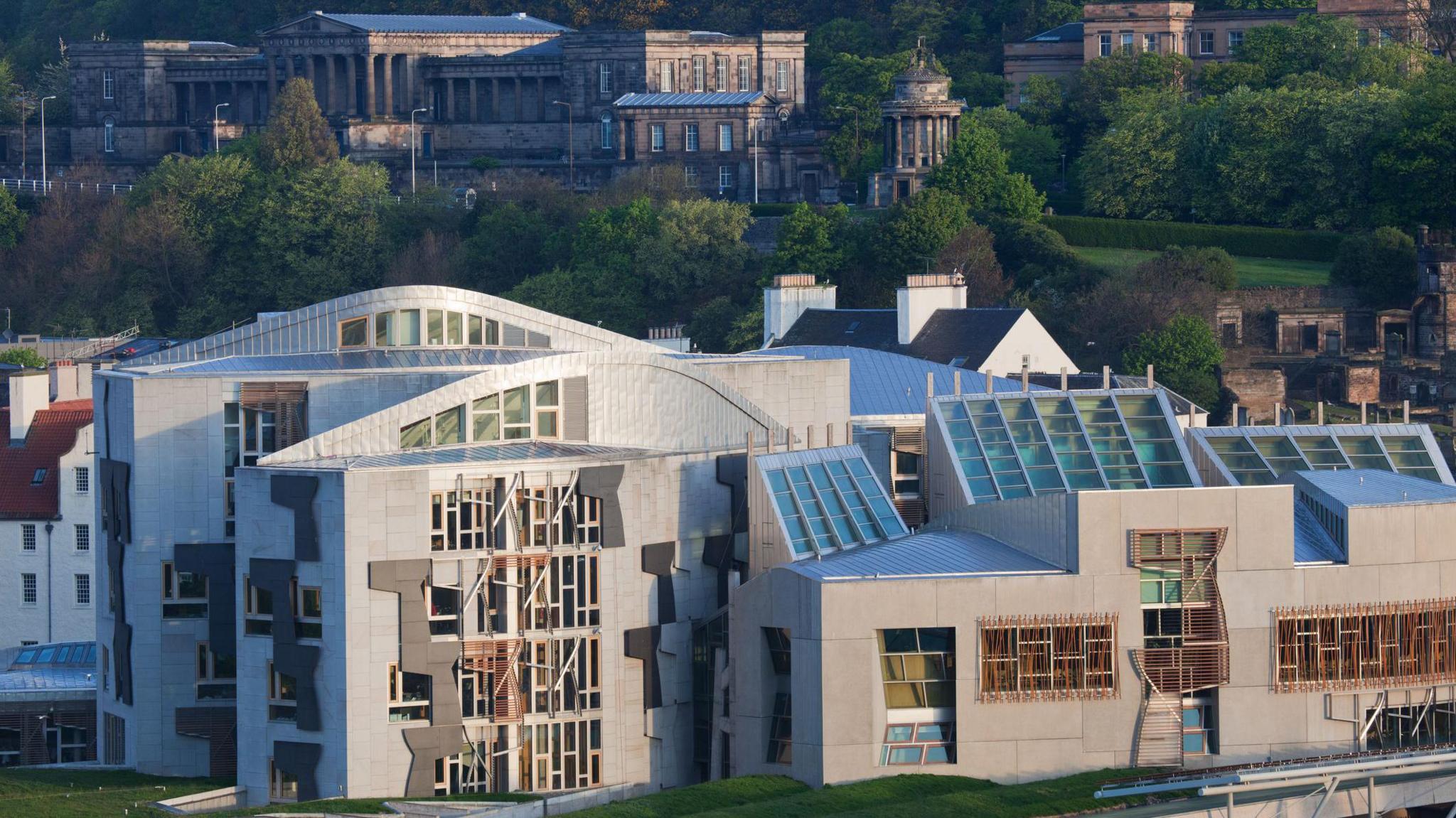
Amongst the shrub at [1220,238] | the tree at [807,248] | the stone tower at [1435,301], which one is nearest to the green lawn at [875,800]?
the stone tower at [1435,301]

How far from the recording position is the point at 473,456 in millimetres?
64625

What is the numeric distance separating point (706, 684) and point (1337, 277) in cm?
8164

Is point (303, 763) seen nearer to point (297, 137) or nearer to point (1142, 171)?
point (1142, 171)

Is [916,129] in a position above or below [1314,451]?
above

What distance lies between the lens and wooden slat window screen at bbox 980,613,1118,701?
61.7 metres

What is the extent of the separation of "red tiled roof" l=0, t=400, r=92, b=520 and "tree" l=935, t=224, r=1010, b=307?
51279mm

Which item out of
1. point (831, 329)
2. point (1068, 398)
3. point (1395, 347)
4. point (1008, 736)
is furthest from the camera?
point (1395, 347)

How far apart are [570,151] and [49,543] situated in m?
104

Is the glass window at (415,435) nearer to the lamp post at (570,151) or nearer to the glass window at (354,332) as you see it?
the glass window at (354,332)

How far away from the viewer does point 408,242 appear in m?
175

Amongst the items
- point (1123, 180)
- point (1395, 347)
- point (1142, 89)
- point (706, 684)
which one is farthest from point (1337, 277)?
point (706, 684)

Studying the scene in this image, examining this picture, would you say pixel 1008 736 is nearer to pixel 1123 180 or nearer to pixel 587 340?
pixel 587 340

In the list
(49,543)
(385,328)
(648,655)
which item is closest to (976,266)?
(49,543)

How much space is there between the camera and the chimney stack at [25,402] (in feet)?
319
